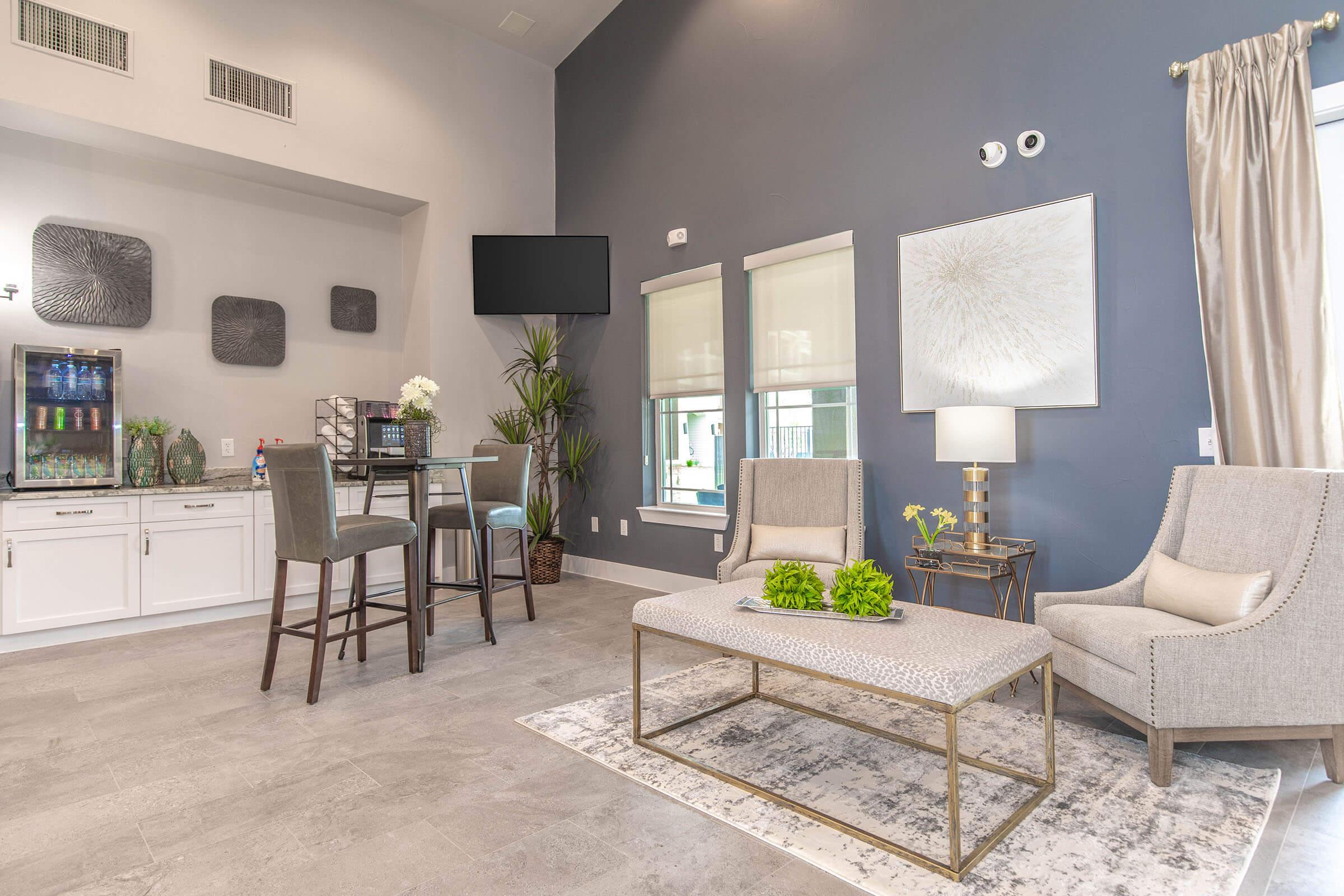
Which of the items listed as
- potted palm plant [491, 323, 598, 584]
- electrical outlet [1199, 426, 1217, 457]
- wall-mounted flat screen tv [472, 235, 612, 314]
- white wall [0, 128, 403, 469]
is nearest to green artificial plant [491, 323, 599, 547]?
potted palm plant [491, 323, 598, 584]

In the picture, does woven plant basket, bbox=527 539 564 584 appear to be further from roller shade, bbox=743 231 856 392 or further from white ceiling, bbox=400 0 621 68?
white ceiling, bbox=400 0 621 68

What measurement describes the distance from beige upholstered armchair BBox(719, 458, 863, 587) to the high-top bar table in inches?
56.5

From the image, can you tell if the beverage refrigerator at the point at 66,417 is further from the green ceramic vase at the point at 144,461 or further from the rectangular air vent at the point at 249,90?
the rectangular air vent at the point at 249,90

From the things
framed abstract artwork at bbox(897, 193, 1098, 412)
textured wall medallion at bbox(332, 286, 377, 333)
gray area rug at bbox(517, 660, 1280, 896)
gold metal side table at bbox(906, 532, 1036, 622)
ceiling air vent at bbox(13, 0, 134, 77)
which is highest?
ceiling air vent at bbox(13, 0, 134, 77)

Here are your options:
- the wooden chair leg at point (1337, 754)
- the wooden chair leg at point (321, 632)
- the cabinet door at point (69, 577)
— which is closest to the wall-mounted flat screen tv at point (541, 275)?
the cabinet door at point (69, 577)

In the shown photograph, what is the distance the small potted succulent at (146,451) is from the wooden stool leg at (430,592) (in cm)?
157

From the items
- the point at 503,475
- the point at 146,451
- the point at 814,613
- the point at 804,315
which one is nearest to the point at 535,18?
the point at 804,315

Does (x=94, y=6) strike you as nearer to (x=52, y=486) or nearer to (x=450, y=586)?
(x=52, y=486)

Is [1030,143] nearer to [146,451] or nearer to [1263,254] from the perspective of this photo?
[1263,254]

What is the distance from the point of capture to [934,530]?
363 centimetres

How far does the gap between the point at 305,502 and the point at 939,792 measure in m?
2.59

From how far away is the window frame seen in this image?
160 inches

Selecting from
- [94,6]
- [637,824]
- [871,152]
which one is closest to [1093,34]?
[871,152]

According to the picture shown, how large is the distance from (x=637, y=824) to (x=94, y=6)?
4.98 meters
